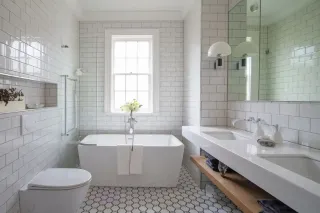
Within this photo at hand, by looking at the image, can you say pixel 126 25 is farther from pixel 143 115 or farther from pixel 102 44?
pixel 143 115

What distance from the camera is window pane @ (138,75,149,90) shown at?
3.73 metres

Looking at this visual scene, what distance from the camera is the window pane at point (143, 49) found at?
12.1 ft

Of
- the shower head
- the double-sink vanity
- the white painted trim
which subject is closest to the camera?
the double-sink vanity

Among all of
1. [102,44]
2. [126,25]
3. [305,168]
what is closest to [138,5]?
[126,25]

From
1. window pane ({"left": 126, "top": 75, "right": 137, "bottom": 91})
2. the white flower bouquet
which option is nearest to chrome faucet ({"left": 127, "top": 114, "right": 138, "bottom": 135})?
the white flower bouquet

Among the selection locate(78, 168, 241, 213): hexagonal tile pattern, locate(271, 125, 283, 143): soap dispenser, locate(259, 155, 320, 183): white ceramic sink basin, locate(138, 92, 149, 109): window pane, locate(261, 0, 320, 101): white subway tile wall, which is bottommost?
locate(78, 168, 241, 213): hexagonal tile pattern

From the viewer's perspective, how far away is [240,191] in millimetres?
1671

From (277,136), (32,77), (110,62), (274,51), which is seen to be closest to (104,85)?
(110,62)

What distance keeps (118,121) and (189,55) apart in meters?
1.74

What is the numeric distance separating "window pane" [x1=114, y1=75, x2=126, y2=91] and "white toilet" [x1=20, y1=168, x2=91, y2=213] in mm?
2139

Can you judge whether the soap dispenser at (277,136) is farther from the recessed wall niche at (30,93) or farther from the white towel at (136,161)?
the recessed wall niche at (30,93)

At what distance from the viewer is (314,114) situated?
4.76 feet

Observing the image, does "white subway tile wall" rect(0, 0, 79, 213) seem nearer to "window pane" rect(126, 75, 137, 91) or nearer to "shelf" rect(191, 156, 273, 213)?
"window pane" rect(126, 75, 137, 91)

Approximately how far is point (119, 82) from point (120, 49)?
24.7 inches
